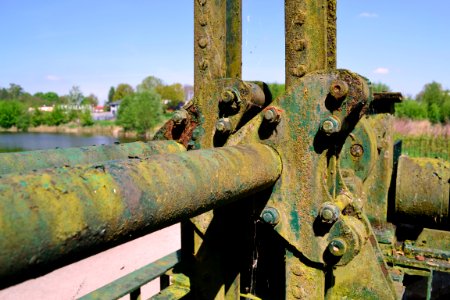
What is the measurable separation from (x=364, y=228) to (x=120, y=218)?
1.22 m

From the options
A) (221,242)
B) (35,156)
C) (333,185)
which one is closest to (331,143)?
(333,185)

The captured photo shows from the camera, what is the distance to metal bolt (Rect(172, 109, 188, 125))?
7.32 feet

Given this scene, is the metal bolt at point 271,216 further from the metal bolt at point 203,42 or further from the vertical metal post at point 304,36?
the metal bolt at point 203,42

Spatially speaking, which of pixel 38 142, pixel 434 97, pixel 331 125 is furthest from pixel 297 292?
pixel 434 97

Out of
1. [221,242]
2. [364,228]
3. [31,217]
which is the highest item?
[31,217]

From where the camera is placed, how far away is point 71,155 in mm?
1787

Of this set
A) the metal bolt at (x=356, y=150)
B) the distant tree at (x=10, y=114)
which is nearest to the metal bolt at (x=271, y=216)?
the metal bolt at (x=356, y=150)

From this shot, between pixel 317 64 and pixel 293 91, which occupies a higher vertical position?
pixel 317 64

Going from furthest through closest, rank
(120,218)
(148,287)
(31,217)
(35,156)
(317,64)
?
(148,287) < (317,64) < (35,156) < (120,218) < (31,217)

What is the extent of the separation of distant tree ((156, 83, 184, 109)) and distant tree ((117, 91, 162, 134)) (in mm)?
33166

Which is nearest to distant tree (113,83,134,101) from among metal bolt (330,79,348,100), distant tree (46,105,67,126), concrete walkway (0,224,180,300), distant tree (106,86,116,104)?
distant tree (106,86,116,104)

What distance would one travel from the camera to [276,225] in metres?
1.80

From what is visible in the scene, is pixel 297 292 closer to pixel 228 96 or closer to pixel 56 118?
pixel 228 96

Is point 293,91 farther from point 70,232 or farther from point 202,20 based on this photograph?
point 70,232
